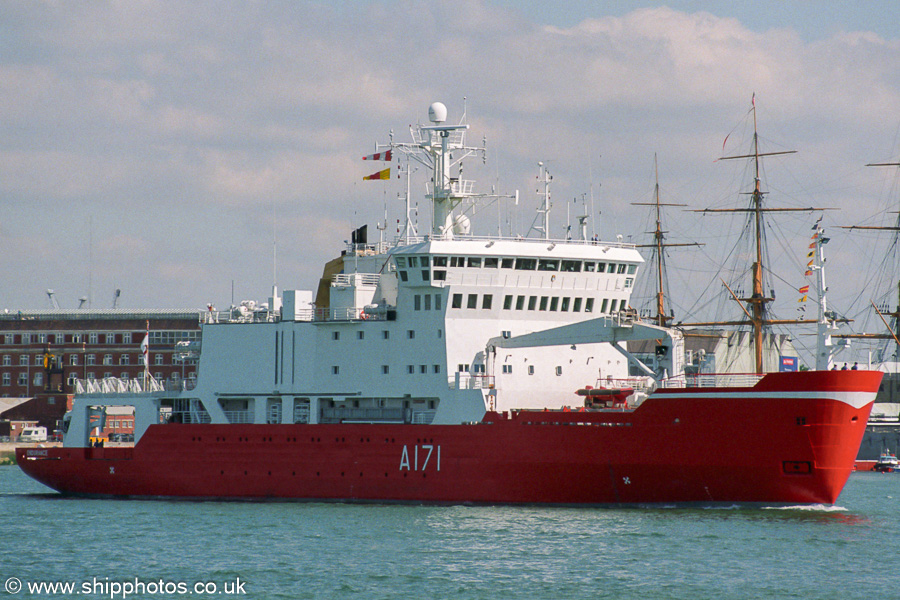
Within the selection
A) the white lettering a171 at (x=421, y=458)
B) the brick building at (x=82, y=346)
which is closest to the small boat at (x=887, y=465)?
the white lettering a171 at (x=421, y=458)

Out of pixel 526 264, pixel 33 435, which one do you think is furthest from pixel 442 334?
pixel 33 435

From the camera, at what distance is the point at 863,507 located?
35125 millimetres

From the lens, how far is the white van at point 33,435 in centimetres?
7144

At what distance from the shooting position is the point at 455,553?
2564 centimetres

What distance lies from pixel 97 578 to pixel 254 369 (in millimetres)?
13047

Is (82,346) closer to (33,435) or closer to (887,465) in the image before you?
(33,435)

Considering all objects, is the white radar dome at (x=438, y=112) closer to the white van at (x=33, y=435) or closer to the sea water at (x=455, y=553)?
the sea water at (x=455, y=553)

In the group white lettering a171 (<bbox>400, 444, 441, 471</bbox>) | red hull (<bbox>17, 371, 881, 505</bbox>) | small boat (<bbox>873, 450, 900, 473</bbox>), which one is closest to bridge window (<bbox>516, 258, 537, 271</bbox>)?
red hull (<bbox>17, 371, 881, 505</bbox>)

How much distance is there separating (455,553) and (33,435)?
52.9 m

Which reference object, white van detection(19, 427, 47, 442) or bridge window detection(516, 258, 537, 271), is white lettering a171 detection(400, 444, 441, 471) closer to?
bridge window detection(516, 258, 537, 271)

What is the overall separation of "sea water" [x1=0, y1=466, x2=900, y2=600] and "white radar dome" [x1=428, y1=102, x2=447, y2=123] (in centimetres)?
1211

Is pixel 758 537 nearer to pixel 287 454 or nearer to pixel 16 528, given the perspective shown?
pixel 287 454

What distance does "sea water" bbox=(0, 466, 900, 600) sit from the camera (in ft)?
74.7

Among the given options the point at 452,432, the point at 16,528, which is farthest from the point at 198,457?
the point at 452,432
